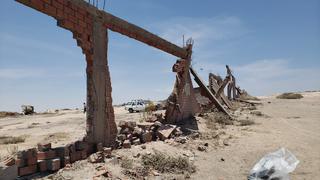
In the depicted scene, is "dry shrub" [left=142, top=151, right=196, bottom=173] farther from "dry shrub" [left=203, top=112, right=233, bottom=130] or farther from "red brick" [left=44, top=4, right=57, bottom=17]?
"dry shrub" [left=203, top=112, right=233, bottom=130]

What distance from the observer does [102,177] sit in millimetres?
6512

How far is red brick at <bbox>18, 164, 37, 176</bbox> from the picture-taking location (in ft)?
20.2

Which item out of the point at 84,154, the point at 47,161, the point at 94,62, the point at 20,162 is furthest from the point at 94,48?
the point at 20,162

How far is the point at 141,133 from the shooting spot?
9.60 meters

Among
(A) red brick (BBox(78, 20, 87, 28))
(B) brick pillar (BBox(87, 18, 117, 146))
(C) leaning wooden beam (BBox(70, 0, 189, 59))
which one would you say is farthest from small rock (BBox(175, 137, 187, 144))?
(A) red brick (BBox(78, 20, 87, 28))

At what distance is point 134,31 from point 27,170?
16.8 ft

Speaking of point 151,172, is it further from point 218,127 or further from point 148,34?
point 218,127

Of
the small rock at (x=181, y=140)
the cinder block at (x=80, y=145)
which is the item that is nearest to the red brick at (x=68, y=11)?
the cinder block at (x=80, y=145)

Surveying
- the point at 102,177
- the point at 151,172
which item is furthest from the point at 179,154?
the point at 102,177

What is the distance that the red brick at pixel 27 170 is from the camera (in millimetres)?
6156

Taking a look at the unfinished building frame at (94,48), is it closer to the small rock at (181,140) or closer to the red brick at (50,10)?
the red brick at (50,10)

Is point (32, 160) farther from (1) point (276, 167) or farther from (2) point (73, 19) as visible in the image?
(1) point (276, 167)

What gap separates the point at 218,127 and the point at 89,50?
6.74 m

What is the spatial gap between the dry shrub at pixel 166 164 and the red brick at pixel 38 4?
3838 mm
